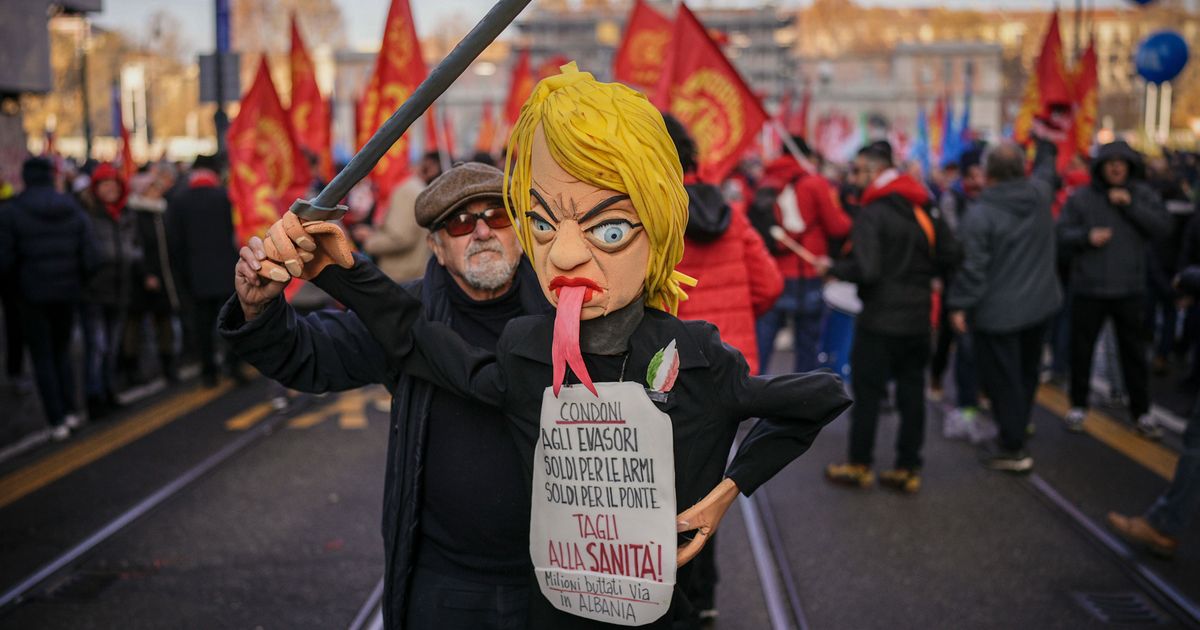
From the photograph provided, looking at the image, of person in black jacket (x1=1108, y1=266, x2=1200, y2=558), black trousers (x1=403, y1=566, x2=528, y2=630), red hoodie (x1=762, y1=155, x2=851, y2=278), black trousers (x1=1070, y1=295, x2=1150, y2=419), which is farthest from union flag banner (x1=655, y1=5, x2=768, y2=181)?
black trousers (x1=403, y1=566, x2=528, y2=630)

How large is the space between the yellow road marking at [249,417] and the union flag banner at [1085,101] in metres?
8.42

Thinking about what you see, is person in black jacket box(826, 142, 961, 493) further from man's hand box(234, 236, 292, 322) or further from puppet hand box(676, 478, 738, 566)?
man's hand box(234, 236, 292, 322)

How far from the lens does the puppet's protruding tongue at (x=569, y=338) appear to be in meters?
2.29

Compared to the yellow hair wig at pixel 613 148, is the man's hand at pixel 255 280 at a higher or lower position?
lower

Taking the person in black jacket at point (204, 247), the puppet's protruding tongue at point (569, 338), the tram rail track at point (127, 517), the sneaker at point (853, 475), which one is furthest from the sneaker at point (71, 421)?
the puppet's protruding tongue at point (569, 338)

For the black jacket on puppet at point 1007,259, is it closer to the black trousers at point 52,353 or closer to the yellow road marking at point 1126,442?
the yellow road marking at point 1126,442

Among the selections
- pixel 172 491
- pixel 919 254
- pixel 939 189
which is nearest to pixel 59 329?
pixel 172 491

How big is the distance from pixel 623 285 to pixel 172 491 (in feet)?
16.3

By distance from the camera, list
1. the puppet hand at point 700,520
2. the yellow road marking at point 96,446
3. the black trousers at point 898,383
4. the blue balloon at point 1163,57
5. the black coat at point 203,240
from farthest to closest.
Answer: the blue balloon at point 1163,57, the black coat at point 203,240, the yellow road marking at point 96,446, the black trousers at point 898,383, the puppet hand at point 700,520

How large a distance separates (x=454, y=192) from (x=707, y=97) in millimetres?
4847

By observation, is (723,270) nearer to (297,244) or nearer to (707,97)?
(297,244)

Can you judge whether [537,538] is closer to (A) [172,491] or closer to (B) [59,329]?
(A) [172,491]

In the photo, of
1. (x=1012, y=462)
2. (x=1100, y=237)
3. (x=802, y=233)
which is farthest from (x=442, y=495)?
(x=802, y=233)

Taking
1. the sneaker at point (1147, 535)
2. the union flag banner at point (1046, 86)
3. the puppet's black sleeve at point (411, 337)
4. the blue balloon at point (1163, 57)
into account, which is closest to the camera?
the puppet's black sleeve at point (411, 337)
